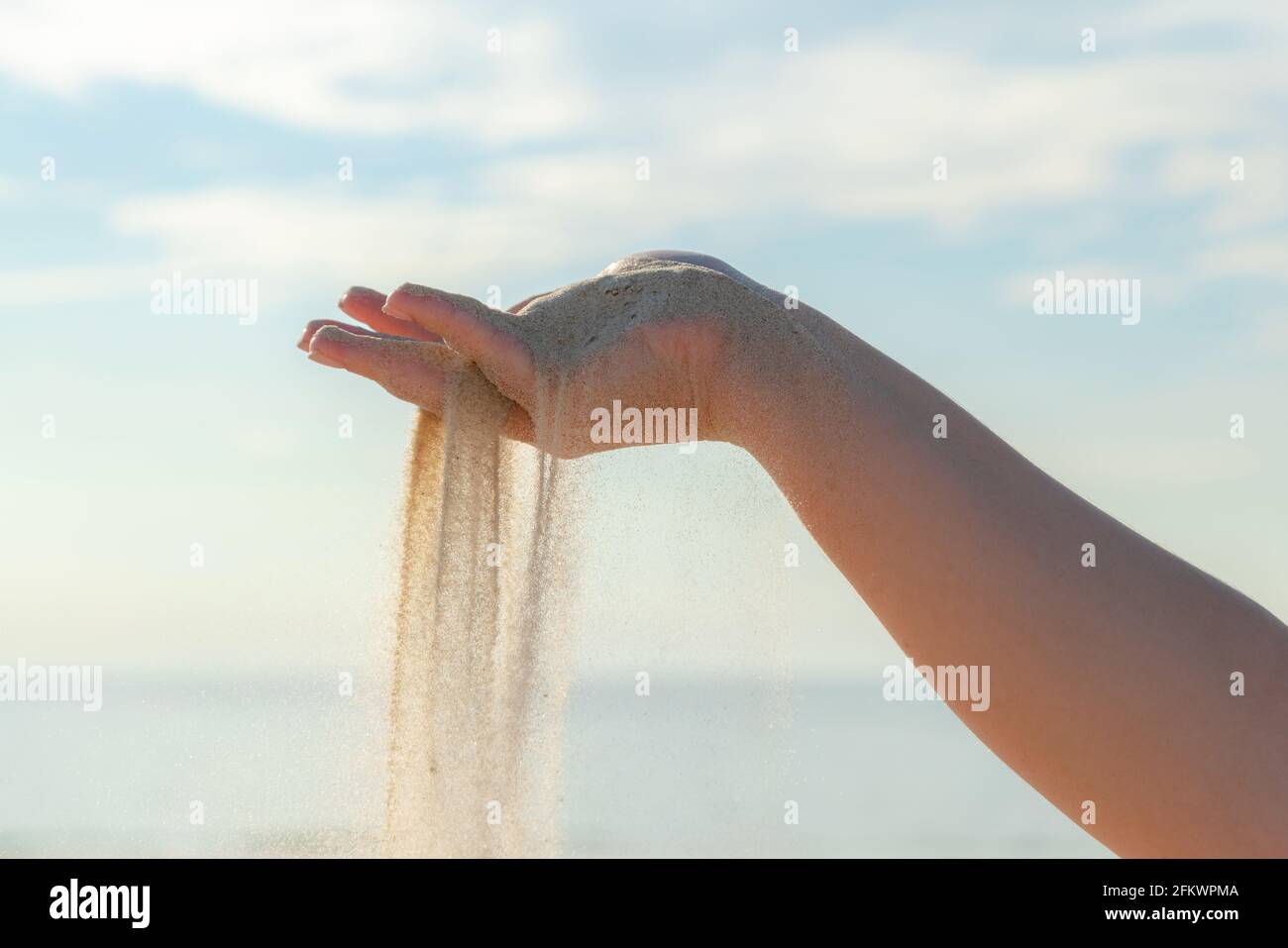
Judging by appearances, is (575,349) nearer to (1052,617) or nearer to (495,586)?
(495,586)

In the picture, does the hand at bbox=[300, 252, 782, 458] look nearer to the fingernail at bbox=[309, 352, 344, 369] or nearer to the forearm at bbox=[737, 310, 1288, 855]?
the fingernail at bbox=[309, 352, 344, 369]

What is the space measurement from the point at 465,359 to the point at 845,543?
0.71 m

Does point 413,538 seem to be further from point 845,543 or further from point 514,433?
point 845,543

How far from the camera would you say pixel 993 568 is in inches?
73.8

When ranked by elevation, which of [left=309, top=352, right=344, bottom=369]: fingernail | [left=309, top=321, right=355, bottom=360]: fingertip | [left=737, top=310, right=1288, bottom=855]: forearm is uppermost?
[left=309, top=321, right=355, bottom=360]: fingertip

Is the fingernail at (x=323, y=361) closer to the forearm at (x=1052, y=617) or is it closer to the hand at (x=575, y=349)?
the hand at (x=575, y=349)

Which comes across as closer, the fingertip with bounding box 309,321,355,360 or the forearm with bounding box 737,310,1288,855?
the forearm with bounding box 737,310,1288,855

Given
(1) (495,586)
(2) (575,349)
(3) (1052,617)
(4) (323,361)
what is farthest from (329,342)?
(3) (1052,617)

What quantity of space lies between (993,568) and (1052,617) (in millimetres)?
114

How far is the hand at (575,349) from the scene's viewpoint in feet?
6.60

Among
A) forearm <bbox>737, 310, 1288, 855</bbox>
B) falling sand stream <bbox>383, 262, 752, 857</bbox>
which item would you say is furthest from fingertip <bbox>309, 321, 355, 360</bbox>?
forearm <bbox>737, 310, 1288, 855</bbox>

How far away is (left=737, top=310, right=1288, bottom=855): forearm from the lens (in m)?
1.81

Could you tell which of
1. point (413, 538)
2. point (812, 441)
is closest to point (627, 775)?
point (413, 538)

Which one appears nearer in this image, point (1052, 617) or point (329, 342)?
point (1052, 617)
